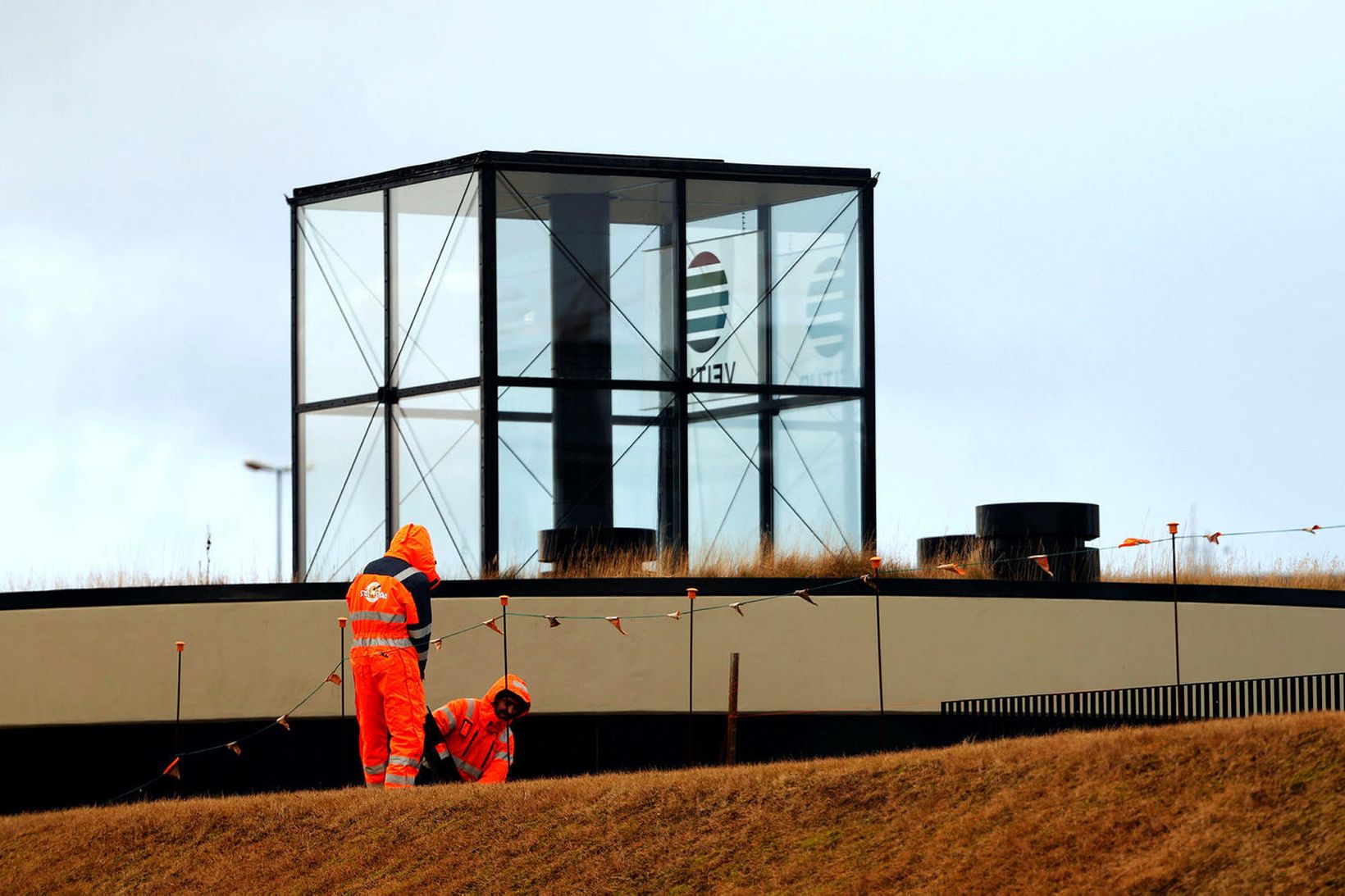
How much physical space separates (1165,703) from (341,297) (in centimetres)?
1211

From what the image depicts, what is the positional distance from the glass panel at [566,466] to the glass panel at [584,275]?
1.27 ft

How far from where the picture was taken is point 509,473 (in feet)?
79.1

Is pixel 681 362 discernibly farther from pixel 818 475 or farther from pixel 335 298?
pixel 335 298

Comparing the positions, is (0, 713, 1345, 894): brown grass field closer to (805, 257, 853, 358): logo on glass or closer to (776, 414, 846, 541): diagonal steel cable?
(776, 414, 846, 541): diagonal steel cable

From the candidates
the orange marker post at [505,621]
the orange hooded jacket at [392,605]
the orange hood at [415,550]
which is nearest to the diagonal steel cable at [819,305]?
the orange marker post at [505,621]

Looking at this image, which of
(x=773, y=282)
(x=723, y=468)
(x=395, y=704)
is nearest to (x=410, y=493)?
(x=723, y=468)

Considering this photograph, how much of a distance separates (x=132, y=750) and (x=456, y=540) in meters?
4.75

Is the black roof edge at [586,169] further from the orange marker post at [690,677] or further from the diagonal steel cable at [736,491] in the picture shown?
the orange marker post at [690,677]

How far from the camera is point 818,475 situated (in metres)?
25.3

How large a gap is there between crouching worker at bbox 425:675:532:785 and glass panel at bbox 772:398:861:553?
7.04m

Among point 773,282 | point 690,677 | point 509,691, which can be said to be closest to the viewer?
point 509,691

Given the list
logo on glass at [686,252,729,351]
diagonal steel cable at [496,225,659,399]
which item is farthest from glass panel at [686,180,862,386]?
diagonal steel cable at [496,225,659,399]

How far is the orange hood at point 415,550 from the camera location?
18.0 m

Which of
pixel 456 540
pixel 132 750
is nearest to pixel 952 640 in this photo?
pixel 456 540
